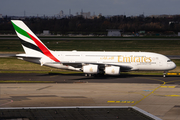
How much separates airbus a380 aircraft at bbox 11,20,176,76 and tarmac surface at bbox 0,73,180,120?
1.83 meters

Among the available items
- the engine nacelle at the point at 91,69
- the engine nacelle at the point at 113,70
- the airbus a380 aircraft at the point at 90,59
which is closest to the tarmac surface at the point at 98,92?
the engine nacelle at the point at 113,70

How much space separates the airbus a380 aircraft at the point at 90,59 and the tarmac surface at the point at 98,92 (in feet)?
6.00

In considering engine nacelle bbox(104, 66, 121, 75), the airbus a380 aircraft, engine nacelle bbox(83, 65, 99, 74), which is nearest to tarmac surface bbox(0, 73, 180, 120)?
engine nacelle bbox(104, 66, 121, 75)

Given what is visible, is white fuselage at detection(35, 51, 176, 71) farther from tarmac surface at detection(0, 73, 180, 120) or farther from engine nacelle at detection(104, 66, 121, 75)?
tarmac surface at detection(0, 73, 180, 120)

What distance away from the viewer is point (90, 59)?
47719mm

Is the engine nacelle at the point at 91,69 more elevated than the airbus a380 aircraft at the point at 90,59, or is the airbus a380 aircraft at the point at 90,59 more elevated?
the airbus a380 aircraft at the point at 90,59

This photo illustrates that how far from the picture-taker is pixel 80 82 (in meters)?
42.2

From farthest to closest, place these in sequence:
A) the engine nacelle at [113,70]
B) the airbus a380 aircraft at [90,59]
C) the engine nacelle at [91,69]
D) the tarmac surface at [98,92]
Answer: the airbus a380 aircraft at [90,59]
the engine nacelle at [113,70]
the engine nacelle at [91,69]
the tarmac surface at [98,92]

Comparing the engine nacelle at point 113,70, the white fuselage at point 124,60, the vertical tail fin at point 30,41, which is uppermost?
the vertical tail fin at point 30,41

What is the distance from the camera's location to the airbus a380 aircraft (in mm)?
46991

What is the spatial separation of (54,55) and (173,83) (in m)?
20.8

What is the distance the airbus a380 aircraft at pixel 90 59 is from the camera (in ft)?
154

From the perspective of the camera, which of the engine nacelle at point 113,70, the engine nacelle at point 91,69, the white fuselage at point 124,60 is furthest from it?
the white fuselage at point 124,60

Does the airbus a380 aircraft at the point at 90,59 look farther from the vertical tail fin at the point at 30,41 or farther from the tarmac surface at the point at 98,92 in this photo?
the tarmac surface at the point at 98,92
